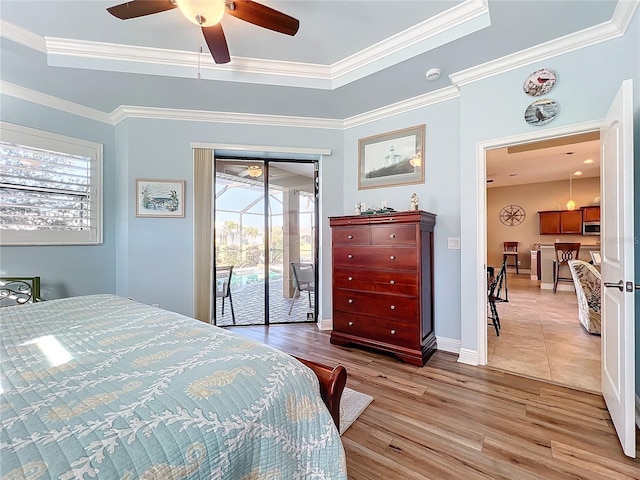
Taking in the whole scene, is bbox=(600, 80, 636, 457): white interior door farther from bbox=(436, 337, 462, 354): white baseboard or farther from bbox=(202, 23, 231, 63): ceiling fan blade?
bbox=(202, 23, 231, 63): ceiling fan blade

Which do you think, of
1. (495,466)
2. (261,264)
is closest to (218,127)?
(261,264)

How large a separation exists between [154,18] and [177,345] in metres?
2.44

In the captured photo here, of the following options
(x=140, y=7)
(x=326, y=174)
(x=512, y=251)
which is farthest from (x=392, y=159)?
(x=512, y=251)

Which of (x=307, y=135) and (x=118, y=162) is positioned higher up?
(x=307, y=135)

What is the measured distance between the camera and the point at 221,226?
3.85 m

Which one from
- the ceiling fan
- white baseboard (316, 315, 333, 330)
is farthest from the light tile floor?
the ceiling fan

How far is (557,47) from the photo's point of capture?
2.28 metres

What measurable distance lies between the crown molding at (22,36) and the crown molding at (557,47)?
A: 351 centimetres

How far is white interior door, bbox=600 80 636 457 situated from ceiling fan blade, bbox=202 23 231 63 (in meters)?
2.32

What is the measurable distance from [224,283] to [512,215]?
8.71 meters

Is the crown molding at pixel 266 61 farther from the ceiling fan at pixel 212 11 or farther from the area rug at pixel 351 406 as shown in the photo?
the area rug at pixel 351 406

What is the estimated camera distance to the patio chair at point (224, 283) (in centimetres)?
388

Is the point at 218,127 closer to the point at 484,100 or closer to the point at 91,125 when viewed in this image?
the point at 91,125

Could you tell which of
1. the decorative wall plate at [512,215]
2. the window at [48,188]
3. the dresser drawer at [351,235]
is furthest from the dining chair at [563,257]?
the window at [48,188]
